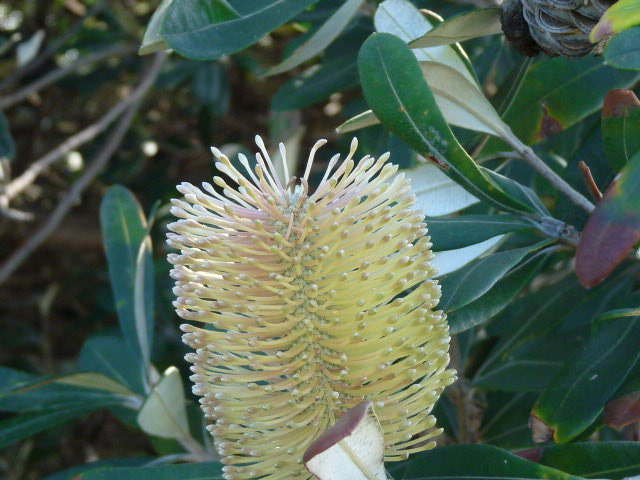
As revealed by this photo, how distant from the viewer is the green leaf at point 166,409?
115 centimetres

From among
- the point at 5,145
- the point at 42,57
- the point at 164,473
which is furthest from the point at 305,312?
the point at 42,57

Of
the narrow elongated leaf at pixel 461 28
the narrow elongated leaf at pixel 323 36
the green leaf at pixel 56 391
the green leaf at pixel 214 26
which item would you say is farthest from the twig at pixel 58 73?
the narrow elongated leaf at pixel 461 28

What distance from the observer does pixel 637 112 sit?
3.00ft

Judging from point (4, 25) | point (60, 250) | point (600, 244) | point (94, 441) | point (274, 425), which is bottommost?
point (94, 441)

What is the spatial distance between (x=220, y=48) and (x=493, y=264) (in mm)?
387

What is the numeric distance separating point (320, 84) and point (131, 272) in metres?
0.54

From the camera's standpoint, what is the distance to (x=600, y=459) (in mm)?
880

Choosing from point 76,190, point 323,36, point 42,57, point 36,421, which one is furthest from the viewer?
point 42,57

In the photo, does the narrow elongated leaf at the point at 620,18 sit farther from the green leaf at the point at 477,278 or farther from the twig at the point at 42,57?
the twig at the point at 42,57

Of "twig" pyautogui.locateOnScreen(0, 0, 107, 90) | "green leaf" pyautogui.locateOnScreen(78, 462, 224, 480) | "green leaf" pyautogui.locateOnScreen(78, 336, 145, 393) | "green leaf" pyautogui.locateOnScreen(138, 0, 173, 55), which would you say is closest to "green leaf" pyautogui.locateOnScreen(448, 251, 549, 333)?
"green leaf" pyautogui.locateOnScreen(78, 462, 224, 480)

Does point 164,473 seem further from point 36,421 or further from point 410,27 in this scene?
point 410,27

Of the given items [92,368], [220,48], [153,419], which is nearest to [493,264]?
[220,48]

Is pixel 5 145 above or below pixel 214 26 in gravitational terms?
below

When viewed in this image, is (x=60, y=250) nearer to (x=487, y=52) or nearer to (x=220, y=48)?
(x=487, y=52)
